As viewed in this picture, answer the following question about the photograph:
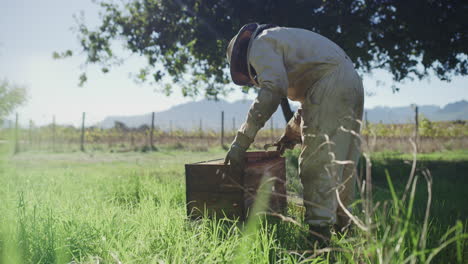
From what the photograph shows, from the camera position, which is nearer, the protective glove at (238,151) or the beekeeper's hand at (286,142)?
the protective glove at (238,151)

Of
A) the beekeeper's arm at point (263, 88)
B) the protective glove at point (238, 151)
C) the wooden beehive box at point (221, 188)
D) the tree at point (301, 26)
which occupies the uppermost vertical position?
the tree at point (301, 26)

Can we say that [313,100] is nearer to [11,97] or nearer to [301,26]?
[301,26]

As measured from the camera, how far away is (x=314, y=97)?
2.63m

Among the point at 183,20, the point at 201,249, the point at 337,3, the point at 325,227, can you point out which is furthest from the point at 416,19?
the point at 201,249

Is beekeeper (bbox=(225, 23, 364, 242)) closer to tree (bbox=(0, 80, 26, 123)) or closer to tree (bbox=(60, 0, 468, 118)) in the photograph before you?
tree (bbox=(60, 0, 468, 118))

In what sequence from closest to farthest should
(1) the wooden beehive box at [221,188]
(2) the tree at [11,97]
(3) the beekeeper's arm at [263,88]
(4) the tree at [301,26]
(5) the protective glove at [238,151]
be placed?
(3) the beekeeper's arm at [263,88]
(5) the protective glove at [238,151]
(1) the wooden beehive box at [221,188]
(4) the tree at [301,26]
(2) the tree at [11,97]

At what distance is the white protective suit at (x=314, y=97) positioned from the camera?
2.52 meters

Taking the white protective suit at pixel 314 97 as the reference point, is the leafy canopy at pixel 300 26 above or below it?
above

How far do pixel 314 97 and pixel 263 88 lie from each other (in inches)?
16.9

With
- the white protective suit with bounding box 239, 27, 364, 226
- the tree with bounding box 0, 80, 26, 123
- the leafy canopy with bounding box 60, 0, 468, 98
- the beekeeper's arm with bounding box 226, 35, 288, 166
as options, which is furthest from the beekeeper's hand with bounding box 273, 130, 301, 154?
the tree with bounding box 0, 80, 26, 123

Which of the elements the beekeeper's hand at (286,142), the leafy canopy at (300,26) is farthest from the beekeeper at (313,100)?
the leafy canopy at (300,26)

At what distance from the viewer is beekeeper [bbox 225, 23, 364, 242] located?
252 centimetres

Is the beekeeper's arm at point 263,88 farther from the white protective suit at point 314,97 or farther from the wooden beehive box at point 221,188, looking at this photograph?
the wooden beehive box at point 221,188

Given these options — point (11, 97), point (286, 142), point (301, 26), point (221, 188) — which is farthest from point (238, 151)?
point (11, 97)
